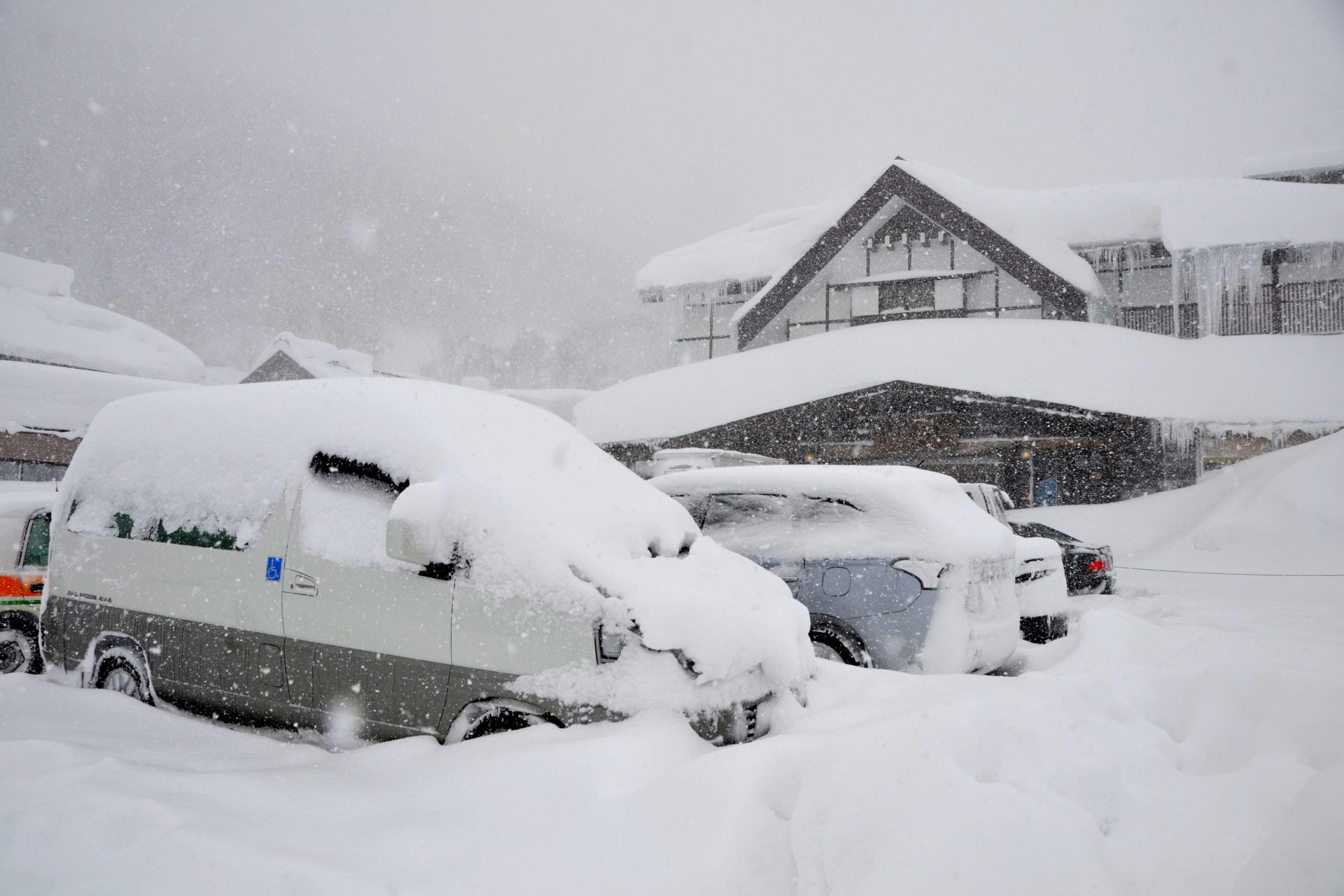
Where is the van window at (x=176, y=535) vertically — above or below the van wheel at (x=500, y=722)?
above

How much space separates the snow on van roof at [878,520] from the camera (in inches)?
172

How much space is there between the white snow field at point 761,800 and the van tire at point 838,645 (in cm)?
122

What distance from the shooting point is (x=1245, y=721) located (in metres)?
2.65

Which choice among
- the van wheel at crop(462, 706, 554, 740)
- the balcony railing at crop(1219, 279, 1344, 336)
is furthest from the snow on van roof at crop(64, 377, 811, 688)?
the balcony railing at crop(1219, 279, 1344, 336)

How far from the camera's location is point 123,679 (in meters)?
3.62

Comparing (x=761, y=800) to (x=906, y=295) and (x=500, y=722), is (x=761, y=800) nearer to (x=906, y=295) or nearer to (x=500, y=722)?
(x=500, y=722)

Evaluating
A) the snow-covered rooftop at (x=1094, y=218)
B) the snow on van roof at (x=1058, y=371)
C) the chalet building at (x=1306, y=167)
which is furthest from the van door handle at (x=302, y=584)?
the chalet building at (x=1306, y=167)

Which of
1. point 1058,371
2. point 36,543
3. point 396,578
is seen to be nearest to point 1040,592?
point 396,578

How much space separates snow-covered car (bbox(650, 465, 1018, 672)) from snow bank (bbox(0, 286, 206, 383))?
3511cm

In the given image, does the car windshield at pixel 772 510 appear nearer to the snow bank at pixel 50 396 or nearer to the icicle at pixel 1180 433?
the icicle at pixel 1180 433

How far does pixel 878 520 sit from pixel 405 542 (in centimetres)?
304

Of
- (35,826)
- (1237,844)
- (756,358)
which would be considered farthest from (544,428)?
(756,358)

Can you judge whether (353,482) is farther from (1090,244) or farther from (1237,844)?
(1090,244)

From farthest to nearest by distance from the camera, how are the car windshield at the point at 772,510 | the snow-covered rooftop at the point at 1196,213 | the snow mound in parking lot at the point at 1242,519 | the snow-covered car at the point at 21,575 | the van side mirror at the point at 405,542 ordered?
the snow-covered rooftop at the point at 1196,213, the snow mound in parking lot at the point at 1242,519, the snow-covered car at the point at 21,575, the car windshield at the point at 772,510, the van side mirror at the point at 405,542
